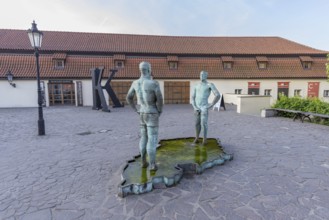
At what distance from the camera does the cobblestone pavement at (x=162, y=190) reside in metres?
3.13

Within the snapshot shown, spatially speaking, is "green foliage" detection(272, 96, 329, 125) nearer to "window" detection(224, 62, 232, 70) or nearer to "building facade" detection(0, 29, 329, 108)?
"building facade" detection(0, 29, 329, 108)

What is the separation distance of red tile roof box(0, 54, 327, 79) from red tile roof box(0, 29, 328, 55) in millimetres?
841

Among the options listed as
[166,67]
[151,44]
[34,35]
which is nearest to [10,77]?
[34,35]

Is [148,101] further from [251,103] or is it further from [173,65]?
[173,65]

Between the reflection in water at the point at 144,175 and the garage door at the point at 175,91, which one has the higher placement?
the garage door at the point at 175,91

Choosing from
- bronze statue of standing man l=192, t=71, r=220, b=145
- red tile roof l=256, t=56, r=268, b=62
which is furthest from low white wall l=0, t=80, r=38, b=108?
red tile roof l=256, t=56, r=268, b=62

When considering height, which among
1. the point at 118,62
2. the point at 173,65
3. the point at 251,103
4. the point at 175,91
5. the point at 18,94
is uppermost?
the point at 118,62

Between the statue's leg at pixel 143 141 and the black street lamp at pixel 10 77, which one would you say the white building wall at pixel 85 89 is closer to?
the black street lamp at pixel 10 77

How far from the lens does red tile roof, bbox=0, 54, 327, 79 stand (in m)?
18.8

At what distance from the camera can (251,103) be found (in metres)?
14.6

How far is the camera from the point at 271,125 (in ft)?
31.8

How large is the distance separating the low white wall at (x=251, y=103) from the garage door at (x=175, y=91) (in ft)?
24.4

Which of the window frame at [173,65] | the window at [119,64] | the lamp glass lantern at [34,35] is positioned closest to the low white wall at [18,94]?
the window at [119,64]

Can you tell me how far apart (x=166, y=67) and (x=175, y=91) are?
2.53 metres
